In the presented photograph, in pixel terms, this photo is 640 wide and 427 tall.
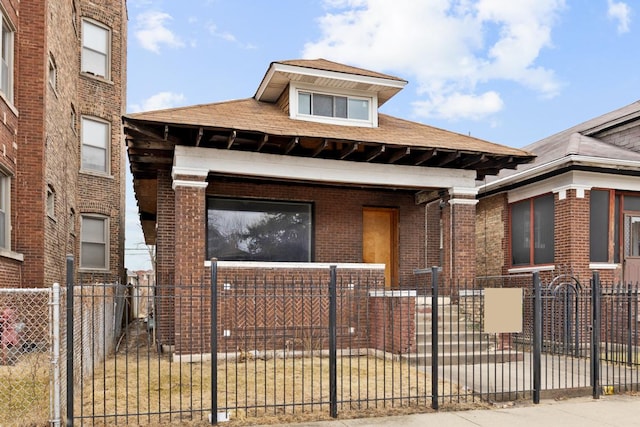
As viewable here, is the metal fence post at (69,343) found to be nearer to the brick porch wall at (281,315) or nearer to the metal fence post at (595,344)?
the brick porch wall at (281,315)

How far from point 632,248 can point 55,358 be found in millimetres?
13092

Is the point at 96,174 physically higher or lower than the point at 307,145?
higher

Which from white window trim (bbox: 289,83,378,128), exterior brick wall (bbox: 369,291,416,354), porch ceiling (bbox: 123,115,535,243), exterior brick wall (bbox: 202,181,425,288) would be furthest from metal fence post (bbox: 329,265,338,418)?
white window trim (bbox: 289,83,378,128)

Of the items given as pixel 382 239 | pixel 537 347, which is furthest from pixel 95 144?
pixel 537 347

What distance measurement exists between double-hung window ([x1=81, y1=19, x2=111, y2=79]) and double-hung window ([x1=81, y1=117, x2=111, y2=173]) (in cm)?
171

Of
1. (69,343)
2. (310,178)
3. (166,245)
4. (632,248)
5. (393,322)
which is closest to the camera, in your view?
(69,343)

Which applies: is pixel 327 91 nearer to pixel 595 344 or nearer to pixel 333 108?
pixel 333 108

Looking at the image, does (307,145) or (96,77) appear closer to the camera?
(307,145)

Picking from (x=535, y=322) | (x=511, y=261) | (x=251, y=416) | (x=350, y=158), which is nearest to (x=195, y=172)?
(x=350, y=158)

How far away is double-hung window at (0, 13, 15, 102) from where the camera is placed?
37.5ft

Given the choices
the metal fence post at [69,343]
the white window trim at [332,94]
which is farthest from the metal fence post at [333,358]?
the white window trim at [332,94]

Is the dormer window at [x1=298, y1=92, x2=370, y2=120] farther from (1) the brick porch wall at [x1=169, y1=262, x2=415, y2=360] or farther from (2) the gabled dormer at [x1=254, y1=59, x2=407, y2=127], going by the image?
(1) the brick porch wall at [x1=169, y1=262, x2=415, y2=360]

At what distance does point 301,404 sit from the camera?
23.1ft

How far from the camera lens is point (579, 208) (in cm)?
1305
